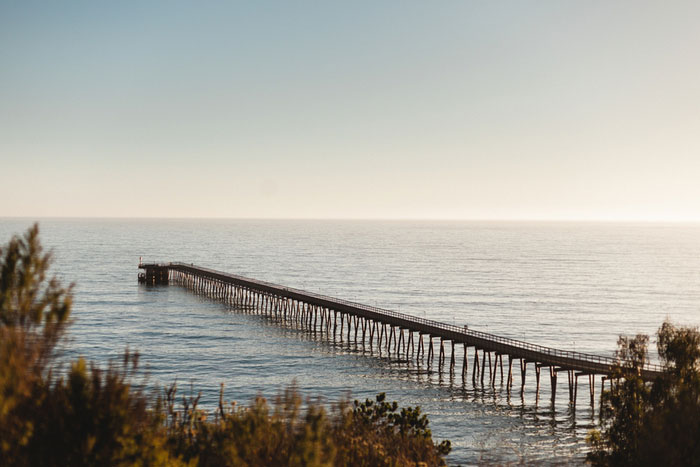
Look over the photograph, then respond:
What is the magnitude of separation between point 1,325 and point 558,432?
40637 millimetres

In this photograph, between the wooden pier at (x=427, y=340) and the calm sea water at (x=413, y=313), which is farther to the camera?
the wooden pier at (x=427, y=340)

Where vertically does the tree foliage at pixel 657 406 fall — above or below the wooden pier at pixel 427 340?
above

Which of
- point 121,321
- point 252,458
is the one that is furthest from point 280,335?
point 252,458

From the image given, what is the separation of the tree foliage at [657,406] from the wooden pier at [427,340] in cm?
332

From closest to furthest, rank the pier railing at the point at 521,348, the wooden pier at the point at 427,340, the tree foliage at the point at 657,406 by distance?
the tree foliage at the point at 657,406 < the pier railing at the point at 521,348 < the wooden pier at the point at 427,340

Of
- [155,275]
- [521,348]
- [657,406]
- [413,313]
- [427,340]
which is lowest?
[427,340]

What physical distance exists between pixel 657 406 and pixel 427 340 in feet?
174

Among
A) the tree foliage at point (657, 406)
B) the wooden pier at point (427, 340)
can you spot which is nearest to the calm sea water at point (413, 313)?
the wooden pier at point (427, 340)

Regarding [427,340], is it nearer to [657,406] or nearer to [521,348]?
[521,348]

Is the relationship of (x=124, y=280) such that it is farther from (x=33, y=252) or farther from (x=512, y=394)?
(x=33, y=252)

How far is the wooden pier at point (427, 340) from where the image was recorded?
52.2 metres

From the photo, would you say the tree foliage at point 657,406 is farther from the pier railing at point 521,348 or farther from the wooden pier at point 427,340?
the wooden pier at point 427,340

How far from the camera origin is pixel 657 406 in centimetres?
3122

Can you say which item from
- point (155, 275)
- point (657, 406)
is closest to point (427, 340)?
point (657, 406)
